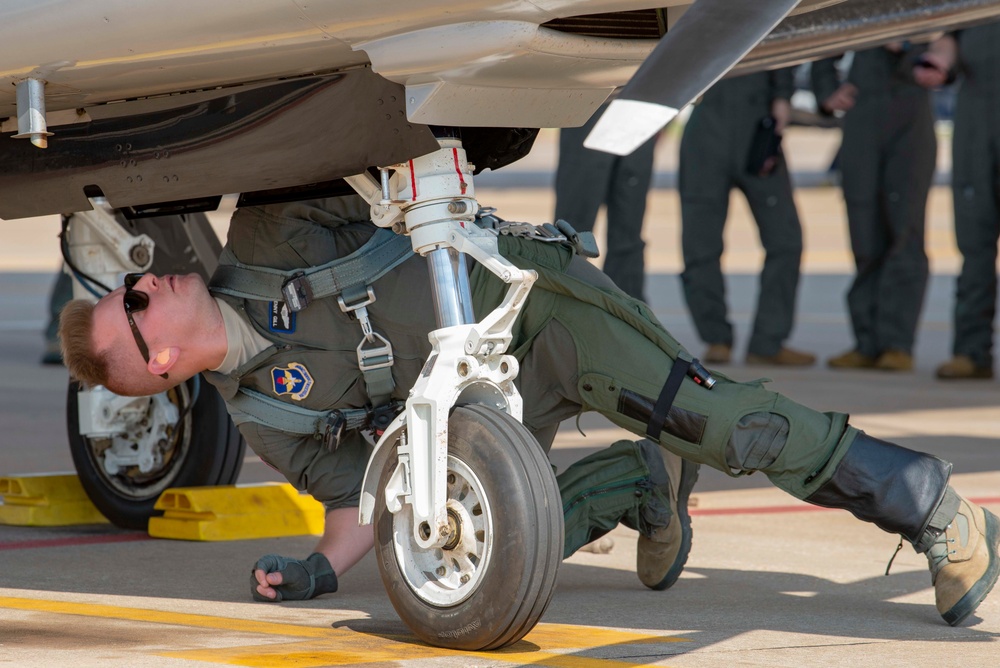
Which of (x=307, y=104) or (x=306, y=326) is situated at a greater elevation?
(x=307, y=104)

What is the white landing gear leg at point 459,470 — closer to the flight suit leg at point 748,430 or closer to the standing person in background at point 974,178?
the flight suit leg at point 748,430

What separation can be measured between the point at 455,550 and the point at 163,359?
949mm

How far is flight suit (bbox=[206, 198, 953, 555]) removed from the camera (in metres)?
3.47

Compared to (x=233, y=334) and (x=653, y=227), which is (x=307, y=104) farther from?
(x=653, y=227)

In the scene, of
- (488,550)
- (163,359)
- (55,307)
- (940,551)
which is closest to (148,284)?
(163,359)

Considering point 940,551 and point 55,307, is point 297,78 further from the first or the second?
point 55,307

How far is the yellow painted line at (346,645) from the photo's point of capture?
3.12 m

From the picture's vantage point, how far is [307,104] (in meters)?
3.43

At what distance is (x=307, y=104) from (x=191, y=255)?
152 cm

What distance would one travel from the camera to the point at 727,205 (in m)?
9.58

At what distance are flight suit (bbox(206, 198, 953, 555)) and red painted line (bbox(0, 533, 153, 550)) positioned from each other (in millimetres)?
1135

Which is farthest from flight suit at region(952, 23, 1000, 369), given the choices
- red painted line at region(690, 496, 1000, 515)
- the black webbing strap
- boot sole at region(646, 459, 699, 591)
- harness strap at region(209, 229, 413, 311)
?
harness strap at region(209, 229, 413, 311)

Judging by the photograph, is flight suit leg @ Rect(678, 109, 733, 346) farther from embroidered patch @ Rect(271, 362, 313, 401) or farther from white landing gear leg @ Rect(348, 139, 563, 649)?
white landing gear leg @ Rect(348, 139, 563, 649)

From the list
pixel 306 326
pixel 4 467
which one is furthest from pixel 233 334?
pixel 4 467
